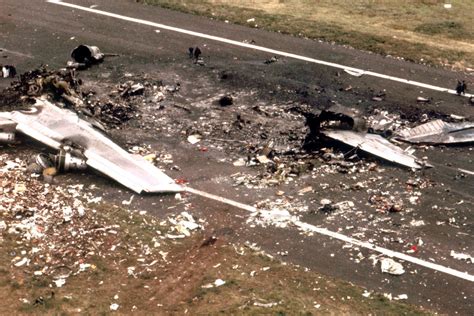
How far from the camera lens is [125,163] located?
11297 millimetres

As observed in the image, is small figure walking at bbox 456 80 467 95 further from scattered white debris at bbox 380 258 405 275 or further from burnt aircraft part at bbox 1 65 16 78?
burnt aircraft part at bbox 1 65 16 78

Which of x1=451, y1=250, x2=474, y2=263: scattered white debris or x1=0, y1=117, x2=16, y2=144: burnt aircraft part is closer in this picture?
x1=451, y1=250, x2=474, y2=263: scattered white debris

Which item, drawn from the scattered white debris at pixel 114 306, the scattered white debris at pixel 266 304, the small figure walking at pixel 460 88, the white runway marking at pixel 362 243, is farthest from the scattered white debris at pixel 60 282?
the small figure walking at pixel 460 88

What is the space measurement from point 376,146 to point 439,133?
1.73 m

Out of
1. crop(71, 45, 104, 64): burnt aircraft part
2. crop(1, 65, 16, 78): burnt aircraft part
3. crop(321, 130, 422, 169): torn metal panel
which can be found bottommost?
crop(1, 65, 16, 78): burnt aircraft part

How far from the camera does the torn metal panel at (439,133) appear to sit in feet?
40.9

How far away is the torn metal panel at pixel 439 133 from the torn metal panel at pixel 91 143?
5.38 m

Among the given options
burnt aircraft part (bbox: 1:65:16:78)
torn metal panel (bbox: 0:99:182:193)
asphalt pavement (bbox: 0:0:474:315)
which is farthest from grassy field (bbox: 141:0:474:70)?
torn metal panel (bbox: 0:99:182:193)

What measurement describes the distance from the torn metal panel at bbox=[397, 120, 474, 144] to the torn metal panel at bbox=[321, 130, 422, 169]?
655mm

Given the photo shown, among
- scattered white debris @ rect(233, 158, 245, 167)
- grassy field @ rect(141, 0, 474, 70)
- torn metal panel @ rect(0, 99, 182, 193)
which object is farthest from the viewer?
grassy field @ rect(141, 0, 474, 70)

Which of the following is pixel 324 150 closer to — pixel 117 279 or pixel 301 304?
pixel 301 304

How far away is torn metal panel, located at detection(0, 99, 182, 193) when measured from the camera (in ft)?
35.9

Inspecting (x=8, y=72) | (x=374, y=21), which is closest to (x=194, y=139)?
(x=8, y=72)

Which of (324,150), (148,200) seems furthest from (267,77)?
(148,200)
